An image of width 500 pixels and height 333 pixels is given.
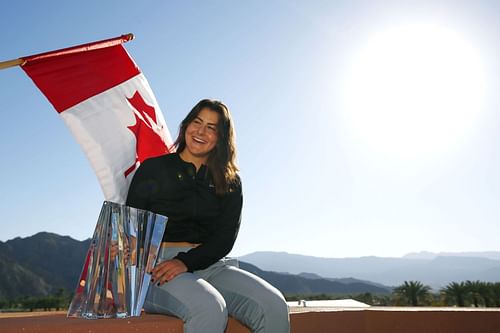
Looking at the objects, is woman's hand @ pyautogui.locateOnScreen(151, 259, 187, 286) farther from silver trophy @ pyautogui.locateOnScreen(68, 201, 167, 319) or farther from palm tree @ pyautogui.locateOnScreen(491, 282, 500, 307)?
palm tree @ pyautogui.locateOnScreen(491, 282, 500, 307)

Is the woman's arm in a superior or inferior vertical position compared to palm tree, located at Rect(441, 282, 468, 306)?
superior

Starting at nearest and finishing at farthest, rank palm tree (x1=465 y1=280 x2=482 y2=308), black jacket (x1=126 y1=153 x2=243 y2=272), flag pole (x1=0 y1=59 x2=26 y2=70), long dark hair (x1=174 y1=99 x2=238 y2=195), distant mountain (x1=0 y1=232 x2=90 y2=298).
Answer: black jacket (x1=126 y1=153 x2=243 y2=272) < long dark hair (x1=174 y1=99 x2=238 y2=195) < flag pole (x1=0 y1=59 x2=26 y2=70) < palm tree (x1=465 y1=280 x2=482 y2=308) < distant mountain (x1=0 y1=232 x2=90 y2=298)

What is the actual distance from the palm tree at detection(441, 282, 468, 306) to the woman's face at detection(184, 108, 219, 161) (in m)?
35.2

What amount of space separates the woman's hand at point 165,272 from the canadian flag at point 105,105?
117 cm

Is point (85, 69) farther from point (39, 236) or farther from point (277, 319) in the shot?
point (39, 236)

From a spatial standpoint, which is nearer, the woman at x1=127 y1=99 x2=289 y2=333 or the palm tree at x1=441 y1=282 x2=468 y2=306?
the woman at x1=127 y1=99 x2=289 y2=333

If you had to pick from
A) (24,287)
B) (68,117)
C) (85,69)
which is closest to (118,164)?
(68,117)

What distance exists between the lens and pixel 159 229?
229cm

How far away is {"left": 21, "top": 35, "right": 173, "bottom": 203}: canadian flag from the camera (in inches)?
138

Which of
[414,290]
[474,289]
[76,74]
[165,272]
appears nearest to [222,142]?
[165,272]

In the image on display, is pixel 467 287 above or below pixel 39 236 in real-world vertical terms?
below

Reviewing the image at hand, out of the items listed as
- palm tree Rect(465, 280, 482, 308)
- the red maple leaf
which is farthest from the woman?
palm tree Rect(465, 280, 482, 308)

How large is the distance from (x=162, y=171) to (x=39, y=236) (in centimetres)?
13320

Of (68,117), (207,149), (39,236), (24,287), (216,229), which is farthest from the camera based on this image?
(39,236)
